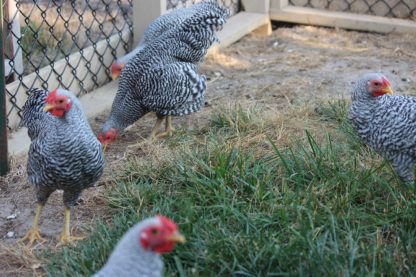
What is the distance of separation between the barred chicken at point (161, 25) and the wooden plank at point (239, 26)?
4.11ft

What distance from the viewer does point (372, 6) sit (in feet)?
25.1

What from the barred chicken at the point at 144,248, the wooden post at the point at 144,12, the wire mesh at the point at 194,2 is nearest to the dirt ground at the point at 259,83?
the wire mesh at the point at 194,2

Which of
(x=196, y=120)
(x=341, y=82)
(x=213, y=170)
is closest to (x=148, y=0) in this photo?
(x=196, y=120)

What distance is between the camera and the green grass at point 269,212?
3.12m

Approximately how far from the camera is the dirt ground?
4.04m

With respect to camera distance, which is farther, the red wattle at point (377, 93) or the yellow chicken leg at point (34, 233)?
the red wattle at point (377, 93)

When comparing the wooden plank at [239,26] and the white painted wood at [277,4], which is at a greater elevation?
the white painted wood at [277,4]

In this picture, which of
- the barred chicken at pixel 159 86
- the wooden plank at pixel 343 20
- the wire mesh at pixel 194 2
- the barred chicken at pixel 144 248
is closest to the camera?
the barred chicken at pixel 144 248

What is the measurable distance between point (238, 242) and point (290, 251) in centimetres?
22

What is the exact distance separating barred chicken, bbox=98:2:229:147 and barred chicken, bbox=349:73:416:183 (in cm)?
133

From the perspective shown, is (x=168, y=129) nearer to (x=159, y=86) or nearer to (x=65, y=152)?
(x=159, y=86)

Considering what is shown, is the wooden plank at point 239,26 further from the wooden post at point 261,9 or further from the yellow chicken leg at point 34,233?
the yellow chicken leg at point 34,233

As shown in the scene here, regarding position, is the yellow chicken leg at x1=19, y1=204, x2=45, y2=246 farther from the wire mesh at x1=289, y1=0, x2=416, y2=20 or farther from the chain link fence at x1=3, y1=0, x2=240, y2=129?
the wire mesh at x1=289, y1=0, x2=416, y2=20

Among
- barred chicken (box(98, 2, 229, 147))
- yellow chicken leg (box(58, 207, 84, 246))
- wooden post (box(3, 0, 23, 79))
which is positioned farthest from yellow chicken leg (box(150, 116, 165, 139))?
yellow chicken leg (box(58, 207, 84, 246))
